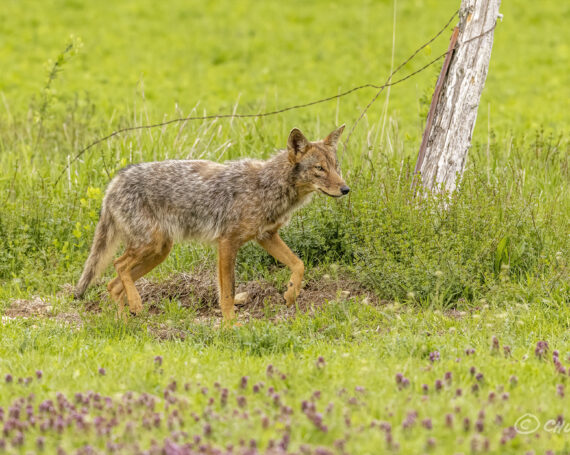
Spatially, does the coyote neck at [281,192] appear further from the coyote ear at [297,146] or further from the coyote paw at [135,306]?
the coyote paw at [135,306]

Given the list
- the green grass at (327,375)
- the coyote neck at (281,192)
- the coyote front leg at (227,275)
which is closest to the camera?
the green grass at (327,375)

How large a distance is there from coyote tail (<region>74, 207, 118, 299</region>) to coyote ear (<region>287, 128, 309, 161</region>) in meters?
2.00

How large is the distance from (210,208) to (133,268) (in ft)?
3.29

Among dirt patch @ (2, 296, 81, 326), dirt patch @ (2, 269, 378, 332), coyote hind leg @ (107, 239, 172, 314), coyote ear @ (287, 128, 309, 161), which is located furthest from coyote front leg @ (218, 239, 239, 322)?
dirt patch @ (2, 296, 81, 326)

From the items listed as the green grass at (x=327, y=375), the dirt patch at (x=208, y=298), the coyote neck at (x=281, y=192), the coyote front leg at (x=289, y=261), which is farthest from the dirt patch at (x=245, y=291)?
the coyote neck at (x=281, y=192)

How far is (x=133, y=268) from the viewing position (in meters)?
8.09

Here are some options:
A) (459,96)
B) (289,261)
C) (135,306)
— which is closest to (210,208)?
(289,261)

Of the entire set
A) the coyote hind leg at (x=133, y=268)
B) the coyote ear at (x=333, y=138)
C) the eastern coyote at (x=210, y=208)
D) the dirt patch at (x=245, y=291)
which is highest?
the coyote ear at (x=333, y=138)

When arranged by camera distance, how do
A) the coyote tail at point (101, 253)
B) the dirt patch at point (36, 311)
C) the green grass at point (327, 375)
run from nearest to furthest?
the green grass at point (327, 375) < the dirt patch at point (36, 311) < the coyote tail at point (101, 253)

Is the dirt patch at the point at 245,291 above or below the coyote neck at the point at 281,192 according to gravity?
below

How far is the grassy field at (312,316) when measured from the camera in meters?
4.31

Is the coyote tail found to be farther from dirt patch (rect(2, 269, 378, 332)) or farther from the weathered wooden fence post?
the weathered wooden fence post

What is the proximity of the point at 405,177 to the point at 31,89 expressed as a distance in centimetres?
1223

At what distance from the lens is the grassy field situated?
4.31 meters
